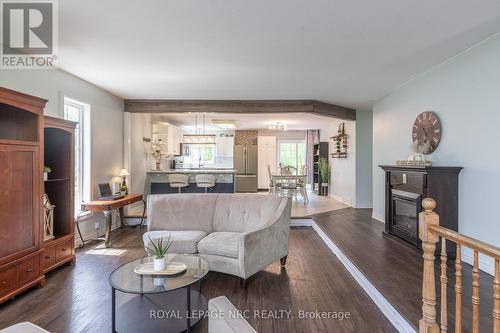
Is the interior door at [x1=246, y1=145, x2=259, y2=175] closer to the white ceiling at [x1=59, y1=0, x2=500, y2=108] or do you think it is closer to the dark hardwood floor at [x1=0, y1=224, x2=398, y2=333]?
the white ceiling at [x1=59, y1=0, x2=500, y2=108]

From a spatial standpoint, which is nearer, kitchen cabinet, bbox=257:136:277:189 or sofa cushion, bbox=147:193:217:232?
sofa cushion, bbox=147:193:217:232

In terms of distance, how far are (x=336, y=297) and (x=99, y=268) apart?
9.56 ft

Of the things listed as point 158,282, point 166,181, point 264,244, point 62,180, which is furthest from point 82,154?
point 264,244

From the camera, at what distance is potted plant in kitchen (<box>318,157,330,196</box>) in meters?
9.59

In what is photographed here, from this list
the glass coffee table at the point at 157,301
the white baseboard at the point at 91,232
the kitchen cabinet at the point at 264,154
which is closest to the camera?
the glass coffee table at the point at 157,301

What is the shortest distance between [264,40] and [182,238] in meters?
2.45

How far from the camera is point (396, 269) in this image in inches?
125

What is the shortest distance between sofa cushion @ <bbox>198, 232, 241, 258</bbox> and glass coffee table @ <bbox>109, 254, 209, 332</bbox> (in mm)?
434

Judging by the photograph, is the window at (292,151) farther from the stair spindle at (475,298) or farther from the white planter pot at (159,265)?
the stair spindle at (475,298)

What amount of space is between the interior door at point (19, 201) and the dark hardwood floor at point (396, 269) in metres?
3.57

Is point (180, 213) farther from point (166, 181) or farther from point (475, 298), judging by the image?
point (166, 181)

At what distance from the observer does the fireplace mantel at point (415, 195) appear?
3521mm

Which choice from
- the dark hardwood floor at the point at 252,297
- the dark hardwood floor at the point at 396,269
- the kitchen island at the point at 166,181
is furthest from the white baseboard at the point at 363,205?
the dark hardwood floor at the point at 252,297

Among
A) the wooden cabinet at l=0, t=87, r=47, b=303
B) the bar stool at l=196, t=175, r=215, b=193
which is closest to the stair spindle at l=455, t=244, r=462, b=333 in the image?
the wooden cabinet at l=0, t=87, r=47, b=303
